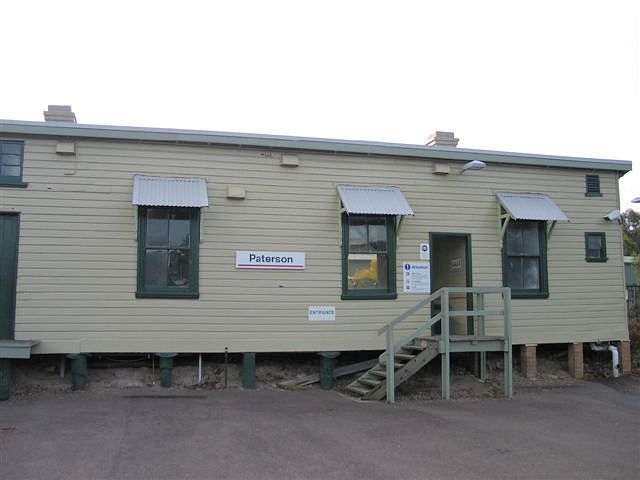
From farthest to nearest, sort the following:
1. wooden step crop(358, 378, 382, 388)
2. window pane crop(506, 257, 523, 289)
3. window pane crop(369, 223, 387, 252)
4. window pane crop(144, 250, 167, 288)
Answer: window pane crop(506, 257, 523, 289) → window pane crop(369, 223, 387, 252) → window pane crop(144, 250, 167, 288) → wooden step crop(358, 378, 382, 388)

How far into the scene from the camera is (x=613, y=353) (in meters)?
12.4

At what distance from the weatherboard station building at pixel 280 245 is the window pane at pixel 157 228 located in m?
0.02

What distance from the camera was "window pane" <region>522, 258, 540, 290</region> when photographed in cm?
1209

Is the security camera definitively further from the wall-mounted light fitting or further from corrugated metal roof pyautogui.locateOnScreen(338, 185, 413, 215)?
corrugated metal roof pyautogui.locateOnScreen(338, 185, 413, 215)

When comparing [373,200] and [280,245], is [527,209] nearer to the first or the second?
[373,200]

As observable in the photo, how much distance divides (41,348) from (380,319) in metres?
5.73

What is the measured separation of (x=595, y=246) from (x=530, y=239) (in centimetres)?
153

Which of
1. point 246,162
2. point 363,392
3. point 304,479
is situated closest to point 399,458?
point 304,479

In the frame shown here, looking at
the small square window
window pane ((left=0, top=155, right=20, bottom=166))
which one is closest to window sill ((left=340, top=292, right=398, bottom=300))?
the small square window

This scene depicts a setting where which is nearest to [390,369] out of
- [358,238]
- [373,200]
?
[358,238]

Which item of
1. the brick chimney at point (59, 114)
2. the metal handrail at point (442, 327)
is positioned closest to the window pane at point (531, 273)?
the metal handrail at point (442, 327)

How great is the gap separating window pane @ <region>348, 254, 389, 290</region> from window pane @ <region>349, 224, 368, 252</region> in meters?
0.13

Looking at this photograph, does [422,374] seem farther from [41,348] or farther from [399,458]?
[41,348]

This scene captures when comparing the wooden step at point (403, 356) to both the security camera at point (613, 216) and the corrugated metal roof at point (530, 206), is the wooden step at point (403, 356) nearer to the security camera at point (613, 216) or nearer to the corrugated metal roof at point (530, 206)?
the corrugated metal roof at point (530, 206)
